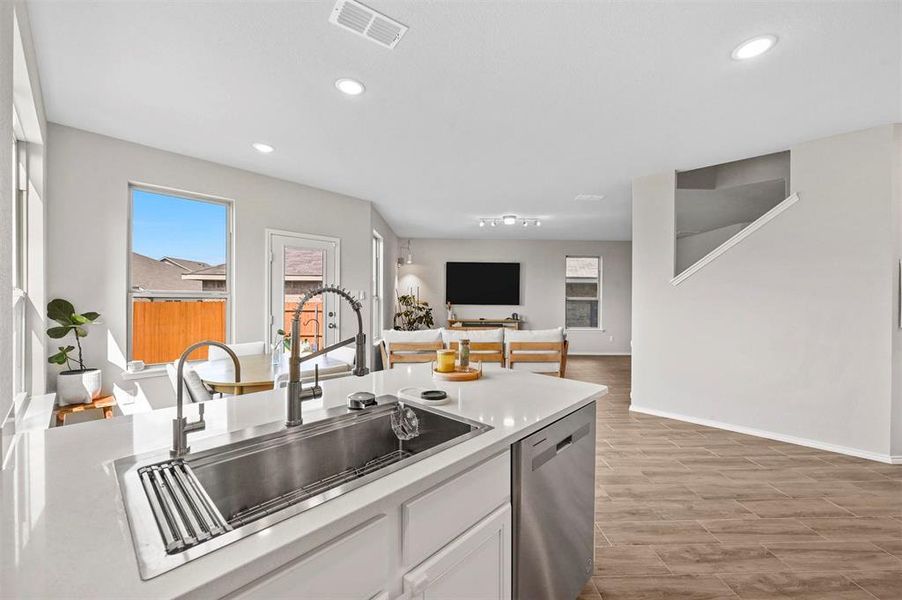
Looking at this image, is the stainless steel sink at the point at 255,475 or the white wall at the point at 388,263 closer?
the stainless steel sink at the point at 255,475

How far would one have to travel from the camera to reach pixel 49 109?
281cm

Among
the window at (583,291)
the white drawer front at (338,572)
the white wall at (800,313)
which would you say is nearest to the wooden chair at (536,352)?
the white wall at (800,313)

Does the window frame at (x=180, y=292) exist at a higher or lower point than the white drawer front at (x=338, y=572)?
higher

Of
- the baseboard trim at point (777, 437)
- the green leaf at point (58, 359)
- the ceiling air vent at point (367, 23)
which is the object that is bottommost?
the baseboard trim at point (777, 437)

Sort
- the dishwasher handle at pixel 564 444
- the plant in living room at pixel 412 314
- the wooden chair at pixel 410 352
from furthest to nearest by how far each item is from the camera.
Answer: the plant in living room at pixel 412 314
the wooden chair at pixel 410 352
the dishwasher handle at pixel 564 444

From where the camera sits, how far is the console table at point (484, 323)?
28.8 ft

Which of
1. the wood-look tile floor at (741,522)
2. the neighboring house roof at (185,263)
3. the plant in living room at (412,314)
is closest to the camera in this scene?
the wood-look tile floor at (741,522)

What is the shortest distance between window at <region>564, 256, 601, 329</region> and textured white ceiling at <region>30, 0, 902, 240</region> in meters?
→ 5.22

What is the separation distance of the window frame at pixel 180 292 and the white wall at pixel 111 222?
0.05 meters

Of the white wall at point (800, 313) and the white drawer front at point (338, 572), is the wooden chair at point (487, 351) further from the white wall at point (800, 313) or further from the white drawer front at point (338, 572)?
the white drawer front at point (338, 572)

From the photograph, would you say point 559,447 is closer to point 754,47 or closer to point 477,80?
point 477,80

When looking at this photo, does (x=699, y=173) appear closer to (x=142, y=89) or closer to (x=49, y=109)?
(x=142, y=89)

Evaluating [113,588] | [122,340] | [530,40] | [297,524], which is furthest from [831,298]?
[122,340]

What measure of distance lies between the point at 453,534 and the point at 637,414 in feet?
12.5
